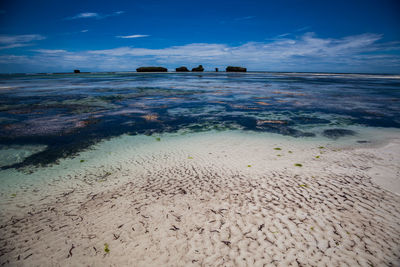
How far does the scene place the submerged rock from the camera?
32.0 ft

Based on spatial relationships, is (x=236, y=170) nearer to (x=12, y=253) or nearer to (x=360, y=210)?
(x=360, y=210)

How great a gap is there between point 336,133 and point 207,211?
9429 mm

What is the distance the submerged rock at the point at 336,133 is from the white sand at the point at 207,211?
2.23 metres

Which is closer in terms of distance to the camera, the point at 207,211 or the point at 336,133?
the point at 207,211

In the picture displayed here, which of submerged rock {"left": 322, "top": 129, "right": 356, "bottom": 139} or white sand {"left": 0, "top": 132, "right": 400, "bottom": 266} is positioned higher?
submerged rock {"left": 322, "top": 129, "right": 356, "bottom": 139}

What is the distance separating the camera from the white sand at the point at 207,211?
3.56m

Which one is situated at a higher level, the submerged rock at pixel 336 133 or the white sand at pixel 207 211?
the submerged rock at pixel 336 133

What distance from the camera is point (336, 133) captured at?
33.4 ft

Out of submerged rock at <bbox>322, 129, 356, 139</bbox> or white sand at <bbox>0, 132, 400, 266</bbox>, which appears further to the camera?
submerged rock at <bbox>322, 129, 356, 139</bbox>

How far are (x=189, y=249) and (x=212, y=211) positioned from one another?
1126 mm

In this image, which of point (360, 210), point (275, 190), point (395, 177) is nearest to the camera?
point (360, 210)

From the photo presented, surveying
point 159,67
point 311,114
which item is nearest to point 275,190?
point 311,114

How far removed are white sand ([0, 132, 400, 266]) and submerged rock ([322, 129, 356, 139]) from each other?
223 centimetres

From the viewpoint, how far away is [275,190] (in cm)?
531
